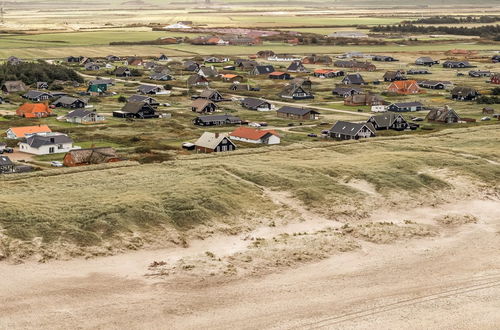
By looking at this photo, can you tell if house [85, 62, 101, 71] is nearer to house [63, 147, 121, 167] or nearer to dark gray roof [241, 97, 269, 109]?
dark gray roof [241, 97, 269, 109]

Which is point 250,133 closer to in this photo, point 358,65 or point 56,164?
point 56,164

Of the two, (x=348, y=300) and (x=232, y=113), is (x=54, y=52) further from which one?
(x=348, y=300)

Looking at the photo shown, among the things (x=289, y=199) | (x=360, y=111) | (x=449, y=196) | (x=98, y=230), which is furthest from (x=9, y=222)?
(x=360, y=111)

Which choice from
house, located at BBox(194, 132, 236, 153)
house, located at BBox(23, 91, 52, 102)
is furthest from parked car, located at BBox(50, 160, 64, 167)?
house, located at BBox(23, 91, 52, 102)

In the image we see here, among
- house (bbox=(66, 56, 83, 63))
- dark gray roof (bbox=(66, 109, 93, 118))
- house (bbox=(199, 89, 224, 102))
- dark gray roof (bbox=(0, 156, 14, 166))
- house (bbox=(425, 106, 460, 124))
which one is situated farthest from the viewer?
house (bbox=(66, 56, 83, 63))

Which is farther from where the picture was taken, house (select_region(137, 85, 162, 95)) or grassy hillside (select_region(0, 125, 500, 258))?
house (select_region(137, 85, 162, 95))

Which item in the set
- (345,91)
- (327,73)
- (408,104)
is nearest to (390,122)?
(408,104)
